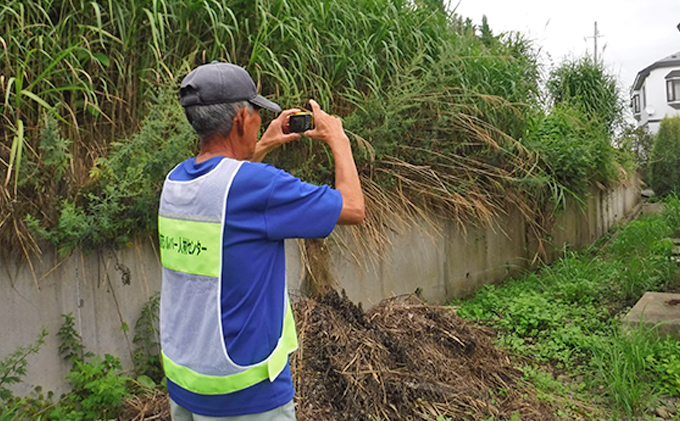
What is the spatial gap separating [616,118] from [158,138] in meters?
12.0

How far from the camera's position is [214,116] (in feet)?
5.57

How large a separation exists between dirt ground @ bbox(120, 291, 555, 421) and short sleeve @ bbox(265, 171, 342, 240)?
1518 millimetres

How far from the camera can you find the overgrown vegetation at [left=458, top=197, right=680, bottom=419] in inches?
144

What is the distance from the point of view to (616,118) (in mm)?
12477

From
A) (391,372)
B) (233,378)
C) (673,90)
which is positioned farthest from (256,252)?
(673,90)

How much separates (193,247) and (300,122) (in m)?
0.65

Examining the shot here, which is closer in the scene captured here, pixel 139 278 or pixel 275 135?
pixel 275 135

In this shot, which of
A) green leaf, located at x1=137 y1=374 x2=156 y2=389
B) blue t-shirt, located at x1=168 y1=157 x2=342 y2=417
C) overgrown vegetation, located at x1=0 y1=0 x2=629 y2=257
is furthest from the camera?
green leaf, located at x1=137 y1=374 x2=156 y2=389

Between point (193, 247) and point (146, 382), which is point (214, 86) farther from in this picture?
point (146, 382)

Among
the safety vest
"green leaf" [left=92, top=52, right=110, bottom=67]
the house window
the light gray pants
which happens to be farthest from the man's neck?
the house window

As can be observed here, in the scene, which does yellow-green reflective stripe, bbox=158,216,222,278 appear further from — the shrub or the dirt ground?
the shrub

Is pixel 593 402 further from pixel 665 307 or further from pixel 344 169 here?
pixel 344 169

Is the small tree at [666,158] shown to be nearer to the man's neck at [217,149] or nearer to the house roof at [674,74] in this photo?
the man's neck at [217,149]

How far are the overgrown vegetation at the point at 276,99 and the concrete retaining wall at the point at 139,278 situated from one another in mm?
156
